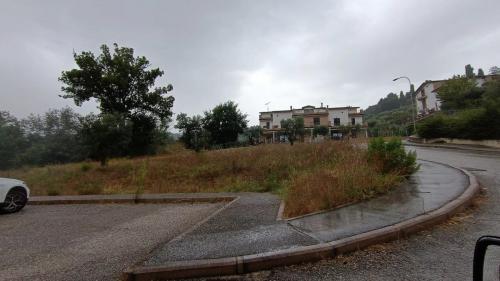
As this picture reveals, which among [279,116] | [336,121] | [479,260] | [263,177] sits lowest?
[263,177]

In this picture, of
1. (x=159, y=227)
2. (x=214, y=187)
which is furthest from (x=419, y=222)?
(x=214, y=187)

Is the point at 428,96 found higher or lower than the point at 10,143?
higher

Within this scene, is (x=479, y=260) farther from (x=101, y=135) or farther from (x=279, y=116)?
(x=279, y=116)

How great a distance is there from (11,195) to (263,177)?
329 inches

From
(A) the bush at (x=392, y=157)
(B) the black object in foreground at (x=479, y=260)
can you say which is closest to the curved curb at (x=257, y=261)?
(B) the black object in foreground at (x=479, y=260)

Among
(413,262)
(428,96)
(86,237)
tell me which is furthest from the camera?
(428,96)

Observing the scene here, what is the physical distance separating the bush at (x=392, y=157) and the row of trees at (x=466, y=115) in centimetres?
2108

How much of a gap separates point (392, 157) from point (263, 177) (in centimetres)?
488

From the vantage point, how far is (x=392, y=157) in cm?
948

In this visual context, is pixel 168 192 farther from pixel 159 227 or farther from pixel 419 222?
pixel 419 222

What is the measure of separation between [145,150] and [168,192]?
2845cm

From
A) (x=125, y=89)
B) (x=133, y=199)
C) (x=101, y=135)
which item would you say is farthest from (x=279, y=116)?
(x=133, y=199)

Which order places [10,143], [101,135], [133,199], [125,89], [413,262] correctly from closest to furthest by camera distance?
1. [413,262]
2. [133,199]
3. [101,135]
4. [10,143]
5. [125,89]

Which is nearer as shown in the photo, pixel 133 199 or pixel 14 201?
pixel 14 201
